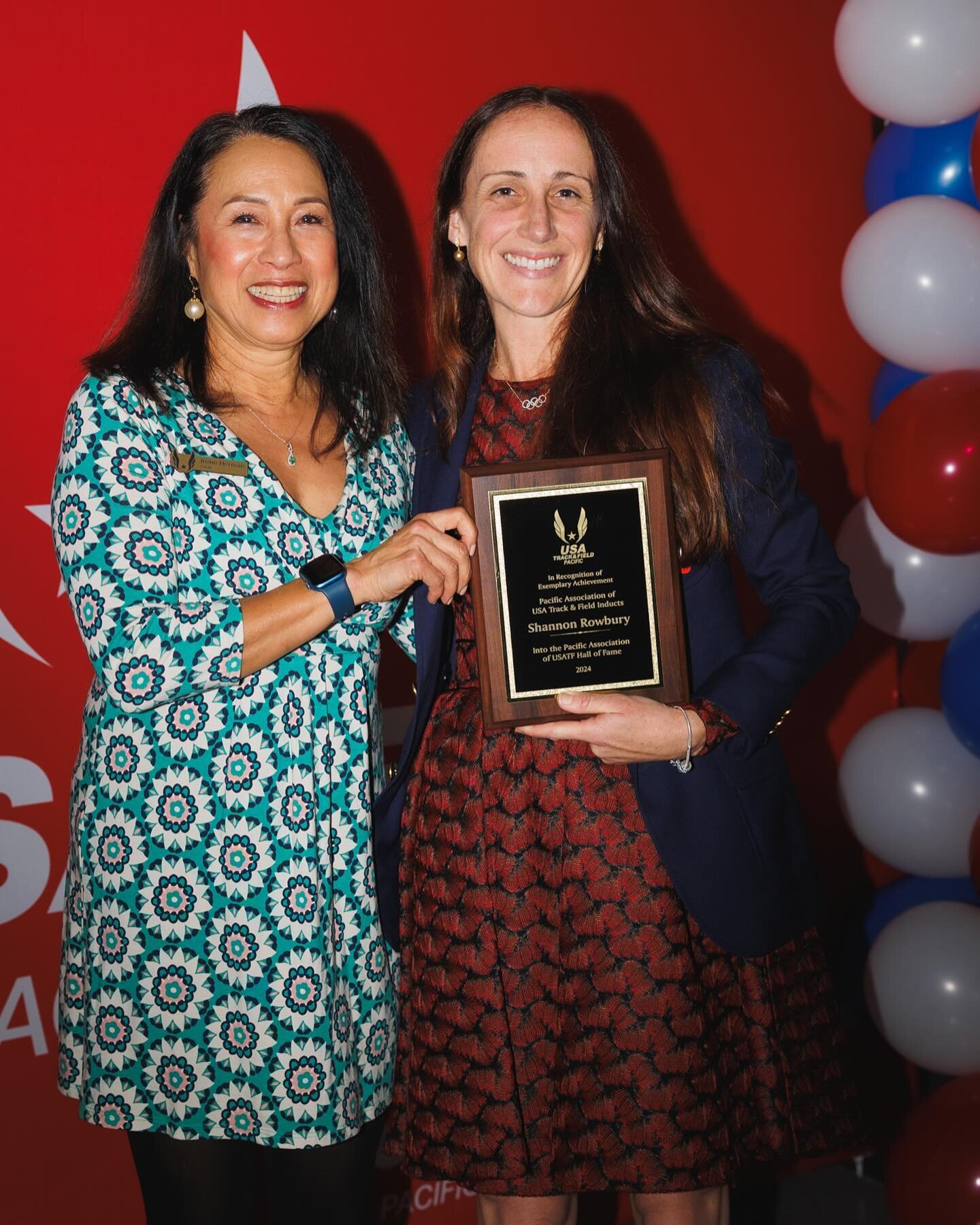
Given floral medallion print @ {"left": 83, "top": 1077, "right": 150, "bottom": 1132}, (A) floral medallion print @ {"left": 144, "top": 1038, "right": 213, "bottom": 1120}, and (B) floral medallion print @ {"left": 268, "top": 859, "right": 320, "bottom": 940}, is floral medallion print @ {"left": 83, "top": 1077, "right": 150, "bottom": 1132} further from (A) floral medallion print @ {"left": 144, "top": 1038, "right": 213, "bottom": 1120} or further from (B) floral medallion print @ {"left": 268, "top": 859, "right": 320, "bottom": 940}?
(B) floral medallion print @ {"left": 268, "top": 859, "right": 320, "bottom": 940}

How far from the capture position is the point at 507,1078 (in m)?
1.92

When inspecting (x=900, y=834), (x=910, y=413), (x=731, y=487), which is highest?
(x=910, y=413)

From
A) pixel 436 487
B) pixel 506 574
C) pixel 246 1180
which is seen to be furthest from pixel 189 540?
pixel 246 1180

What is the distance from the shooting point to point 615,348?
2.05m

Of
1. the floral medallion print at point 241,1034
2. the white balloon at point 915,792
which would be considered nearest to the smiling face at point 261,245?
the floral medallion print at point 241,1034

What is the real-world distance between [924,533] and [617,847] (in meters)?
1.31

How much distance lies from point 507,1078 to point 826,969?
57 cm

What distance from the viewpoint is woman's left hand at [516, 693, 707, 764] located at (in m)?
1.72

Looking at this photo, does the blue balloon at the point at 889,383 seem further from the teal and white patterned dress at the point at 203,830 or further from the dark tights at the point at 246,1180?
the dark tights at the point at 246,1180

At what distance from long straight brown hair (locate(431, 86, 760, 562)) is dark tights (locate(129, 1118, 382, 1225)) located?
1205 mm

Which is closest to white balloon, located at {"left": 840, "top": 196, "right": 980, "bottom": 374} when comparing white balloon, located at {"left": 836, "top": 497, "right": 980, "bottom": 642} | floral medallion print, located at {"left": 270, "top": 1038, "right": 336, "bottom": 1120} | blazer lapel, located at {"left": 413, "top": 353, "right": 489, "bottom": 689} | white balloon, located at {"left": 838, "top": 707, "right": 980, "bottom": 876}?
white balloon, located at {"left": 836, "top": 497, "right": 980, "bottom": 642}

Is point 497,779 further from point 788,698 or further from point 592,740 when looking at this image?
point 788,698

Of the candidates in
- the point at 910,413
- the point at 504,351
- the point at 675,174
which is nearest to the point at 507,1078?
the point at 504,351

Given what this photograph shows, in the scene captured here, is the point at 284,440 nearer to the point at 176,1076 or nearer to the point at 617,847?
the point at 617,847
